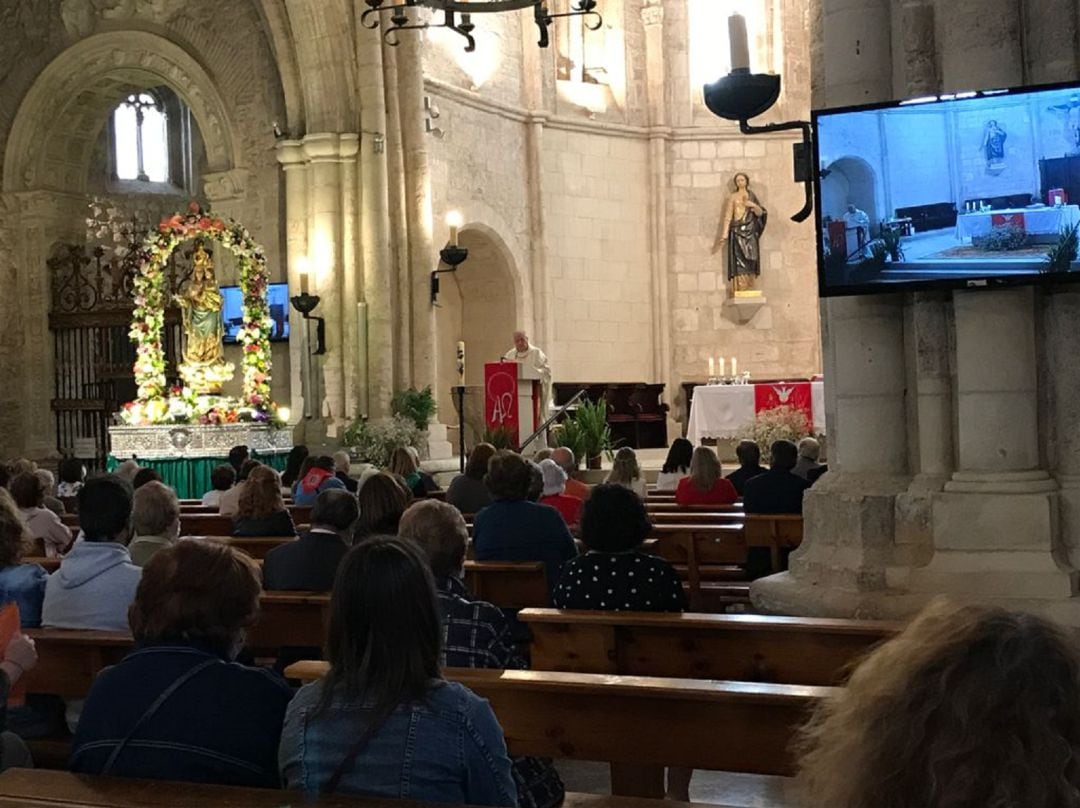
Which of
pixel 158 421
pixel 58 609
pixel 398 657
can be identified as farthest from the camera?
pixel 158 421

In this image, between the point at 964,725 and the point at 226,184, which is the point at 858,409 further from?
the point at 226,184

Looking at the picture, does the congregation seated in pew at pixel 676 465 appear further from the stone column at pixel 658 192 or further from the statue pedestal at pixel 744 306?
the statue pedestal at pixel 744 306

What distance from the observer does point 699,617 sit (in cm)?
392

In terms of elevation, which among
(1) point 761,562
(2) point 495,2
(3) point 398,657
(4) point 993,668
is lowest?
(1) point 761,562

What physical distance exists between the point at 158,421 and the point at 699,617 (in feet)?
35.1

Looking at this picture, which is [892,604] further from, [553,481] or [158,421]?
[158,421]

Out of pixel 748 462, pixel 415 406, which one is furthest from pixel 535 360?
pixel 748 462

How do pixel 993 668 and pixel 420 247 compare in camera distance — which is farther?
pixel 420 247

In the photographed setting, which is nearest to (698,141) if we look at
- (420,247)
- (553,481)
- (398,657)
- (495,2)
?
(420,247)

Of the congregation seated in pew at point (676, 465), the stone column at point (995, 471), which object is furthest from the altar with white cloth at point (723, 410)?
the stone column at point (995, 471)

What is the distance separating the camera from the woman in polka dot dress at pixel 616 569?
4.30 m

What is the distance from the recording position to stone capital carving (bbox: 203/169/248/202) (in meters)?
15.5

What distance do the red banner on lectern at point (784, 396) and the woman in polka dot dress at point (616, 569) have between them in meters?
11.6

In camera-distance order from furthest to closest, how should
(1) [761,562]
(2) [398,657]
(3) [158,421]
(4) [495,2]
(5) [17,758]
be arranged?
(3) [158,421] < (4) [495,2] < (1) [761,562] < (5) [17,758] < (2) [398,657]
